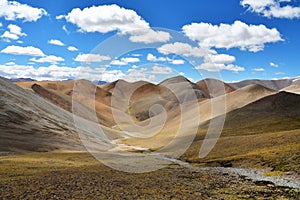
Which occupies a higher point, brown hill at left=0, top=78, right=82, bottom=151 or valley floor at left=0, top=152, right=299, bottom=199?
brown hill at left=0, top=78, right=82, bottom=151

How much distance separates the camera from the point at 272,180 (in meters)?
43.2

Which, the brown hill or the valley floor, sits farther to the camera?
the brown hill

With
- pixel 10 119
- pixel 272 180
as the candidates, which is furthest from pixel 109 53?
pixel 10 119

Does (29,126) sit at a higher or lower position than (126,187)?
higher

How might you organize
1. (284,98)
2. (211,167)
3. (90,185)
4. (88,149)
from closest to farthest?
(90,185), (211,167), (88,149), (284,98)

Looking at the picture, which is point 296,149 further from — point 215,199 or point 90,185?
point 90,185

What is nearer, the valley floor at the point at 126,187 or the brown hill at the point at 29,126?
the valley floor at the point at 126,187

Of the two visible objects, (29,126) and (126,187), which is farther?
(29,126)

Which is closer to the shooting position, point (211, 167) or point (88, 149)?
point (211, 167)

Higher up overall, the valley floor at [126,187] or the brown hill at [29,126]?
the brown hill at [29,126]

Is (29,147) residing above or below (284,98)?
below

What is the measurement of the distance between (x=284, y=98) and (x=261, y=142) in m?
74.3

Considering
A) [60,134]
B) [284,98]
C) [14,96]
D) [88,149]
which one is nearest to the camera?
[88,149]

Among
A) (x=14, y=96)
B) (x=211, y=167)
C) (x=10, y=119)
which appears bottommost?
(x=211, y=167)
